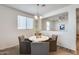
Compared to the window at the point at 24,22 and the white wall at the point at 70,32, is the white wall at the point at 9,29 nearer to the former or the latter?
the window at the point at 24,22

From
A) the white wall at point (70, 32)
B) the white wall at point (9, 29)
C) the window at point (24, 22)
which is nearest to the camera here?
the window at point (24, 22)

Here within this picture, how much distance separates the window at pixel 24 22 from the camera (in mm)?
3197

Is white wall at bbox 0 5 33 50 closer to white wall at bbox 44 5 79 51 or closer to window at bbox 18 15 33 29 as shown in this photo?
window at bbox 18 15 33 29

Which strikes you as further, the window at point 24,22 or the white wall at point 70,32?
the white wall at point 70,32

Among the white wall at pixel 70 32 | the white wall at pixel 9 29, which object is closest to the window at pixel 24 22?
the white wall at pixel 9 29

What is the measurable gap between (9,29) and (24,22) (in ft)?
2.30

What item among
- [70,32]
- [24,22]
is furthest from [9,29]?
[70,32]

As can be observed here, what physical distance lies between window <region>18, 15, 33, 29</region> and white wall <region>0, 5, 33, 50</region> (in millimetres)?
123

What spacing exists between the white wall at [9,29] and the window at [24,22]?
0.40 feet

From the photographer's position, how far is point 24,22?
3.22 meters

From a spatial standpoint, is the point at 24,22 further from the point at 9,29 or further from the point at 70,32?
the point at 70,32

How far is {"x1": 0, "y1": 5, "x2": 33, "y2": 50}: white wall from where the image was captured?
10.8ft
